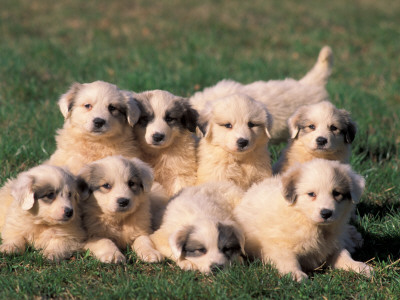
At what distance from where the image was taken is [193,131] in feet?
21.6

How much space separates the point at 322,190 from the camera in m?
5.04

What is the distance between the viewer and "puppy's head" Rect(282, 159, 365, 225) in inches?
198

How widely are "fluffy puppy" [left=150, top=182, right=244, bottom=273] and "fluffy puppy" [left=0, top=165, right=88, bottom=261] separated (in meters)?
0.78

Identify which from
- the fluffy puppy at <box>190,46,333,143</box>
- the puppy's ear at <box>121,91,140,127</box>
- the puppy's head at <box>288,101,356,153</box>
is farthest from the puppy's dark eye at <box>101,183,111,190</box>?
the fluffy puppy at <box>190,46,333,143</box>

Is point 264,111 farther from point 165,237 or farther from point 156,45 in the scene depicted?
point 156,45

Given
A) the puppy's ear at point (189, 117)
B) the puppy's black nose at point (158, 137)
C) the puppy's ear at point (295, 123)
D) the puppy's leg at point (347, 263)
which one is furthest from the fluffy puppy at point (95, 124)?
the puppy's leg at point (347, 263)

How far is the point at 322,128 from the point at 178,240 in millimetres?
2215

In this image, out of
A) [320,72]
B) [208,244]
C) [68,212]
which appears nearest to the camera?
[208,244]

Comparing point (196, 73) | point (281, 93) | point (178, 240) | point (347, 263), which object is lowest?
point (196, 73)

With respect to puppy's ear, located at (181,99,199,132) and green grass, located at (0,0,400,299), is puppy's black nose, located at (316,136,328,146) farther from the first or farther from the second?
puppy's ear, located at (181,99,199,132)

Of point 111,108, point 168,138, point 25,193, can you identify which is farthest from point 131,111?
point 25,193

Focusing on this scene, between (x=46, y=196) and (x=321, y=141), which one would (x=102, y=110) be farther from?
(x=321, y=141)

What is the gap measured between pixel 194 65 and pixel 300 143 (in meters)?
5.73

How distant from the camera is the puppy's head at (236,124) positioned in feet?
20.4
